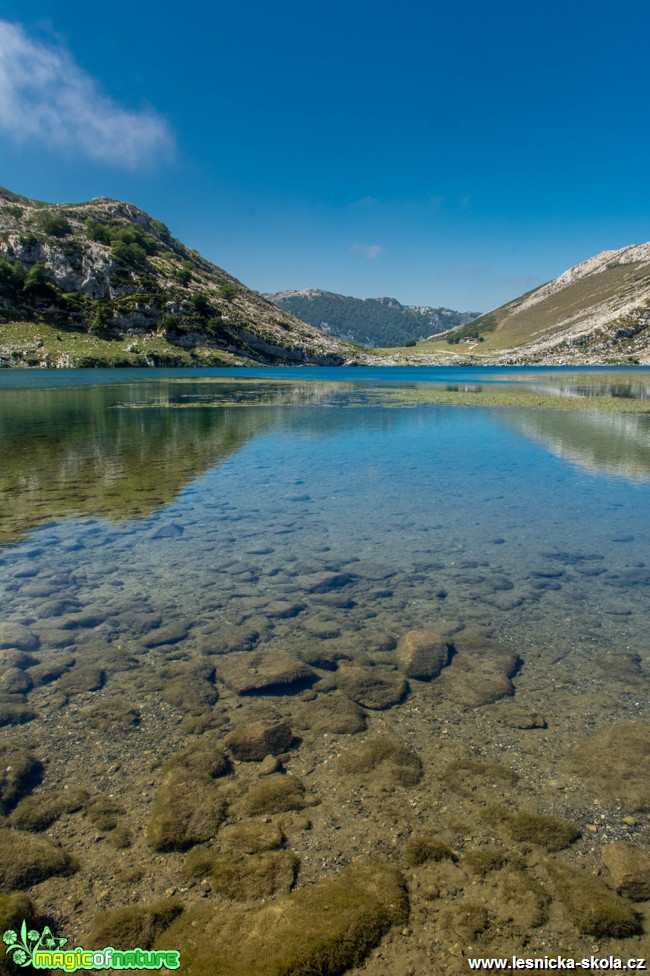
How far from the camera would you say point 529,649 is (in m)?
11.5

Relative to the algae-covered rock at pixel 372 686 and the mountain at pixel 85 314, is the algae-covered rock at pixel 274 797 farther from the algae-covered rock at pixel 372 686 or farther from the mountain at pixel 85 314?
the mountain at pixel 85 314

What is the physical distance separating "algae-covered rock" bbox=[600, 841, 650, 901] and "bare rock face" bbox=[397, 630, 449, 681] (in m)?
4.37

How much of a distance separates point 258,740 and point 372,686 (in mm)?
2618

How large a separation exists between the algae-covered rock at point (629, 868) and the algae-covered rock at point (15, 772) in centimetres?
775

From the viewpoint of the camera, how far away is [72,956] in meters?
5.12

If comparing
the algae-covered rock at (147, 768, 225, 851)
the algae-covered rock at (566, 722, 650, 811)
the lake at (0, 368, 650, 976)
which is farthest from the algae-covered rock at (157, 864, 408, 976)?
the algae-covered rock at (566, 722, 650, 811)

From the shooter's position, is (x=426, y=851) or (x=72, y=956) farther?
(x=426, y=851)

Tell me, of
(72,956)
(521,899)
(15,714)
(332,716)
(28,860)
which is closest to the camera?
(72,956)

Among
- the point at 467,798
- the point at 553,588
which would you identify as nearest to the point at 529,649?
the point at 553,588

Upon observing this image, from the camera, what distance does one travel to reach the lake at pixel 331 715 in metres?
5.72

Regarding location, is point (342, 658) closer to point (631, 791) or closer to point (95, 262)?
point (631, 791)

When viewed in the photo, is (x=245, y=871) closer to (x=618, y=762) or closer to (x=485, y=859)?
(x=485, y=859)

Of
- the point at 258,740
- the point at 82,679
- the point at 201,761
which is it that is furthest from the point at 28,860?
the point at 82,679

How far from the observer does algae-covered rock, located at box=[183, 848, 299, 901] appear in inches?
228
